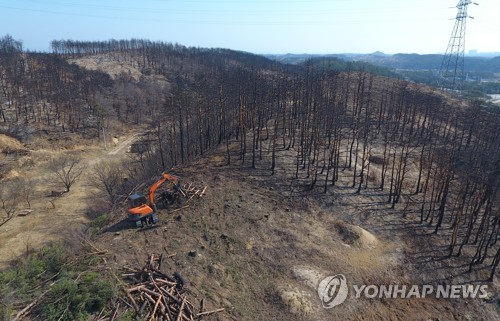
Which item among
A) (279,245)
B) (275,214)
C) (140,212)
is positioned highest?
(140,212)

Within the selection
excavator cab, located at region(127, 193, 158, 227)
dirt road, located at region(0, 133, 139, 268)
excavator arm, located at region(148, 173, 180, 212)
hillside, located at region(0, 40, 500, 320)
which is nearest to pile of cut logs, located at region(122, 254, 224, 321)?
hillside, located at region(0, 40, 500, 320)

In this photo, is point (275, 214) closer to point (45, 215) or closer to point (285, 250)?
point (285, 250)

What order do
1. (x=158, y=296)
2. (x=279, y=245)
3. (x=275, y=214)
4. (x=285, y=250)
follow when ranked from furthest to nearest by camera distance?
(x=275, y=214)
(x=279, y=245)
(x=285, y=250)
(x=158, y=296)

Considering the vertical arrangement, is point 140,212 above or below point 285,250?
above

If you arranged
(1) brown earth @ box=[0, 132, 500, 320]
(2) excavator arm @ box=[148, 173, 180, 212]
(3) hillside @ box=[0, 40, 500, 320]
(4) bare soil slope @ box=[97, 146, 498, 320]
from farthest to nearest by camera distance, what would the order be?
(2) excavator arm @ box=[148, 173, 180, 212] < (3) hillside @ box=[0, 40, 500, 320] < (1) brown earth @ box=[0, 132, 500, 320] < (4) bare soil slope @ box=[97, 146, 498, 320]

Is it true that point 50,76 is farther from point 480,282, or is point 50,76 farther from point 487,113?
point 487,113

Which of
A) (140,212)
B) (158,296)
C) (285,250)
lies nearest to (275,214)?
(285,250)

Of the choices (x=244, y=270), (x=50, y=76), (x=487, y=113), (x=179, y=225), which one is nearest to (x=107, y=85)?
(x=50, y=76)

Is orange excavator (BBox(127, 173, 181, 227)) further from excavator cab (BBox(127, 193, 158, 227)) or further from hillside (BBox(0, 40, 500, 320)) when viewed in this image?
hillside (BBox(0, 40, 500, 320))
